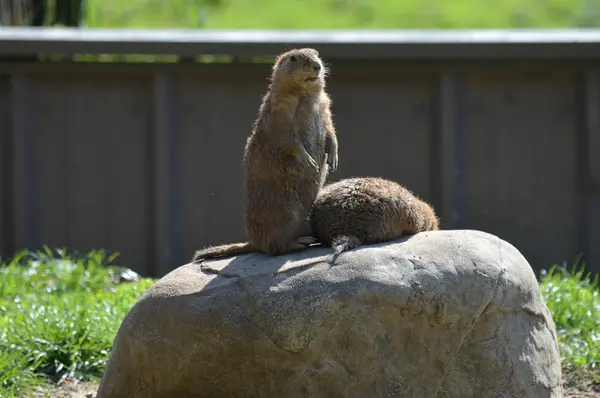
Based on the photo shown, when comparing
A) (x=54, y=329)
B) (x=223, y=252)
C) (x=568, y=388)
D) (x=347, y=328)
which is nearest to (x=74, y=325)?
(x=54, y=329)

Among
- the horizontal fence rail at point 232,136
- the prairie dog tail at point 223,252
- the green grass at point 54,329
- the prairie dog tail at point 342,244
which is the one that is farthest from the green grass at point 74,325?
the prairie dog tail at point 342,244

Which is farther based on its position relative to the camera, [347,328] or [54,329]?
[54,329]

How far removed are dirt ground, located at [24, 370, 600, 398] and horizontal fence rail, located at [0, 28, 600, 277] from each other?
381cm

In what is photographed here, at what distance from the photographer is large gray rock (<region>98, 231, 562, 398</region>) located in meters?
5.14

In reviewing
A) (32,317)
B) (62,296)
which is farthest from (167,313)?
(62,296)

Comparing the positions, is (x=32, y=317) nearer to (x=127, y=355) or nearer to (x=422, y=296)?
(x=127, y=355)

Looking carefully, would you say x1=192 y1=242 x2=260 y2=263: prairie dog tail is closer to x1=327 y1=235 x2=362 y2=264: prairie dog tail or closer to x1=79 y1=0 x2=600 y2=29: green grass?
x1=327 y1=235 x2=362 y2=264: prairie dog tail

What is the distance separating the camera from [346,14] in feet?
79.2


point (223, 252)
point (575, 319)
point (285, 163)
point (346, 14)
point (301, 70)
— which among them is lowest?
point (575, 319)

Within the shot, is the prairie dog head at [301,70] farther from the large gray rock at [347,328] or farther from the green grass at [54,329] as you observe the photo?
the green grass at [54,329]

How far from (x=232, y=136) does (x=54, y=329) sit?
4.28 meters

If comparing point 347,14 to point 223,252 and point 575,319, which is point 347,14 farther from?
point 223,252

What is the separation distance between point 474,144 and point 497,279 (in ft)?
17.9

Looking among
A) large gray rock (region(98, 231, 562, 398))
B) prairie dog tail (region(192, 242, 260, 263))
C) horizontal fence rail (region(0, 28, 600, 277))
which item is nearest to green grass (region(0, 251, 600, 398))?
large gray rock (region(98, 231, 562, 398))
